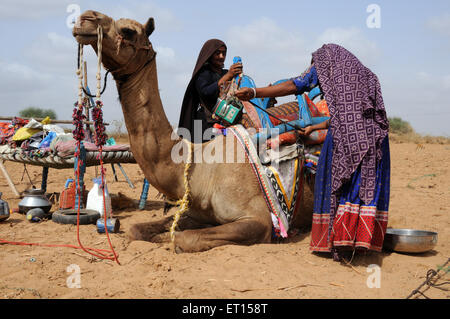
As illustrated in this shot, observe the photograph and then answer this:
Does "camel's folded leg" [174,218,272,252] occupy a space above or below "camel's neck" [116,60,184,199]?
below

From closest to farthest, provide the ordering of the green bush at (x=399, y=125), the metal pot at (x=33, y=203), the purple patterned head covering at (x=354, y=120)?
the purple patterned head covering at (x=354, y=120)
the metal pot at (x=33, y=203)
the green bush at (x=399, y=125)

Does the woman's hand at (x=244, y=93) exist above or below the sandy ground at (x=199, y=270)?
above

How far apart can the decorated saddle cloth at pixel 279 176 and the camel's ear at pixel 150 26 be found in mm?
1311

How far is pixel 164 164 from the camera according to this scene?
4031 mm

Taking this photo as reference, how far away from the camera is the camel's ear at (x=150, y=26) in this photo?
156 inches

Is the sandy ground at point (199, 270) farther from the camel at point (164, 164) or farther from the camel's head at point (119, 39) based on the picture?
the camel's head at point (119, 39)

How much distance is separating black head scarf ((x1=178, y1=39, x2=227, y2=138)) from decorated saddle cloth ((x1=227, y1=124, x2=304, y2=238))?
2.47 ft

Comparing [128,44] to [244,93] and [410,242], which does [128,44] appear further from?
[410,242]

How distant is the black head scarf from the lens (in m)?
5.02

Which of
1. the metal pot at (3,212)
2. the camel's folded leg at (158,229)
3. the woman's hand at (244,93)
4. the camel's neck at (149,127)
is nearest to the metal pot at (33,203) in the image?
the metal pot at (3,212)

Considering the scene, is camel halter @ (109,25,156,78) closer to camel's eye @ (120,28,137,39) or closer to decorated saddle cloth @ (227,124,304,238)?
camel's eye @ (120,28,137,39)

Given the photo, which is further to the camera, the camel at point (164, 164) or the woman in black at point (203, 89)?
the woman in black at point (203, 89)

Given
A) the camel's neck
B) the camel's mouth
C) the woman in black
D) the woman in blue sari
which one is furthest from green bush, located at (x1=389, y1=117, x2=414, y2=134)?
the camel's mouth
